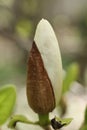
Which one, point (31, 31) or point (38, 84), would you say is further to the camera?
point (31, 31)

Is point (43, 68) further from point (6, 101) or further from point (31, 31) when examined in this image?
point (31, 31)

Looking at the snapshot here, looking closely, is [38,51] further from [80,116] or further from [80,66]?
[80,66]

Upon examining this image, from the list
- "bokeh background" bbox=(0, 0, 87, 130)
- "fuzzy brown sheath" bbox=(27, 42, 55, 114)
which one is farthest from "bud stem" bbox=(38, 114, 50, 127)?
"bokeh background" bbox=(0, 0, 87, 130)

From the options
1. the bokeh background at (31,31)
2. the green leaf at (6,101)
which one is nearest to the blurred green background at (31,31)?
the bokeh background at (31,31)

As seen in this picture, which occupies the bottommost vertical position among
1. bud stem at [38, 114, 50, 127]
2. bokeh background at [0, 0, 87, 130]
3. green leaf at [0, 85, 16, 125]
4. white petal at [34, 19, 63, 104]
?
bud stem at [38, 114, 50, 127]

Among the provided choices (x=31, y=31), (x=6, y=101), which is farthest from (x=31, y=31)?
(x=6, y=101)

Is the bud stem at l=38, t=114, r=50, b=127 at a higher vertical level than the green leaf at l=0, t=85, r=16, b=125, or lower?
lower

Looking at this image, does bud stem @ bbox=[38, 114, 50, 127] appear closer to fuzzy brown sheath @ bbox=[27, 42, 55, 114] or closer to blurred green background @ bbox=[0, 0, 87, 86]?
fuzzy brown sheath @ bbox=[27, 42, 55, 114]

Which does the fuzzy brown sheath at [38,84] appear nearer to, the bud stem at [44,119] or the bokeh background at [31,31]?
the bud stem at [44,119]
